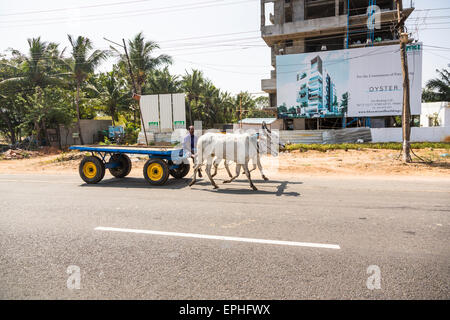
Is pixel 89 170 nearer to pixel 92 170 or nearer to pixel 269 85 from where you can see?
pixel 92 170

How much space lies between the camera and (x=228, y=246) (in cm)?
407

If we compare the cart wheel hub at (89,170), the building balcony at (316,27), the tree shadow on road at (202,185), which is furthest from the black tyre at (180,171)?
the building balcony at (316,27)

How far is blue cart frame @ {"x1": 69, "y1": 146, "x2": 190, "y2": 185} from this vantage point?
355 inches

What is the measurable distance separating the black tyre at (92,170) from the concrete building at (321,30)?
23.3 metres

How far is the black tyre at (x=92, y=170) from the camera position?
31.3 ft


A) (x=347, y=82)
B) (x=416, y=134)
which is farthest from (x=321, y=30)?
(x=416, y=134)

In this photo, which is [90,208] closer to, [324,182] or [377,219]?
[377,219]

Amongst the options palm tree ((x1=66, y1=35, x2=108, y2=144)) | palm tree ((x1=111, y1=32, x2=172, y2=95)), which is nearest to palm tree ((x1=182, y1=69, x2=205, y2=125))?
palm tree ((x1=111, y1=32, x2=172, y2=95))

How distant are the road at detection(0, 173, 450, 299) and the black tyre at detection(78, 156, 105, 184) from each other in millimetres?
2178

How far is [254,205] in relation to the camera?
636 centimetres

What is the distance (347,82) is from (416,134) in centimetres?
788

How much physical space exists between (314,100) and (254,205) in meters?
24.4

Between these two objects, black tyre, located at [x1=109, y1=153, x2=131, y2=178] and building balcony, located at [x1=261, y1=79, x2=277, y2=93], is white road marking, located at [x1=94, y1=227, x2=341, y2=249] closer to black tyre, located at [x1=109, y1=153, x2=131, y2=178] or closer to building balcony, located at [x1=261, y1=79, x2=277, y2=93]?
black tyre, located at [x1=109, y1=153, x2=131, y2=178]

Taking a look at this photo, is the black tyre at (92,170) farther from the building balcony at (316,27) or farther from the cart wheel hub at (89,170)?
the building balcony at (316,27)
